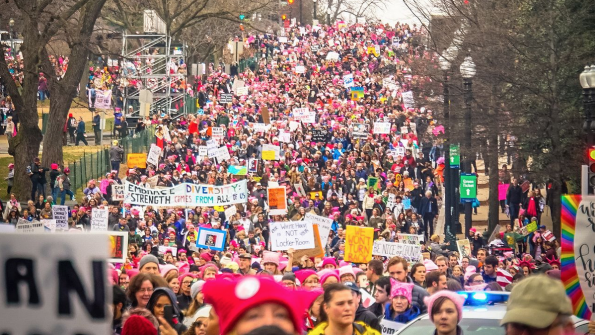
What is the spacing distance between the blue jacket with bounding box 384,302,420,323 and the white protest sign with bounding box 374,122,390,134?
3151 cm

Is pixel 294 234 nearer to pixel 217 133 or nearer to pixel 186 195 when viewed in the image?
pixel 186 195

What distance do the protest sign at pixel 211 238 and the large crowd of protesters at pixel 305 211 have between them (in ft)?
0.99

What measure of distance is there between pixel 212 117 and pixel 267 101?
5604 millimetres

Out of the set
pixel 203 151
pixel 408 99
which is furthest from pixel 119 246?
pixel 408 99

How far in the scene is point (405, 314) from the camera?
9633 mm

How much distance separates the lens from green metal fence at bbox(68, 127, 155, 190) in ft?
122

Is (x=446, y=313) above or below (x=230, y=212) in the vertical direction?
above

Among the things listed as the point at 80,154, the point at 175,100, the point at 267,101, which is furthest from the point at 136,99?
the point at 80,154

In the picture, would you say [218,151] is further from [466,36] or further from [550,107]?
[550,107]

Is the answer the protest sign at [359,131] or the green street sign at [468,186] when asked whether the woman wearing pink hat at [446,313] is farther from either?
the protest sign at [359,131]

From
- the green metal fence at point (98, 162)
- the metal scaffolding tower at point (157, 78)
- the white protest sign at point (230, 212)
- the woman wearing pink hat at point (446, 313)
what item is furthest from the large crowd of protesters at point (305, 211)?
the metal scaffolding tower at point (157, 78)

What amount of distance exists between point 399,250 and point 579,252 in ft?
35.2

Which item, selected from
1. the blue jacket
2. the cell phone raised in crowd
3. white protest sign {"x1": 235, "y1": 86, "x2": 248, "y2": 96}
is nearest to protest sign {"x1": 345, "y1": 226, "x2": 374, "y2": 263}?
the blue jacket

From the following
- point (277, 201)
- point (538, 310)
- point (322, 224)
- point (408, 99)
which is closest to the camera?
point (538, 310)
